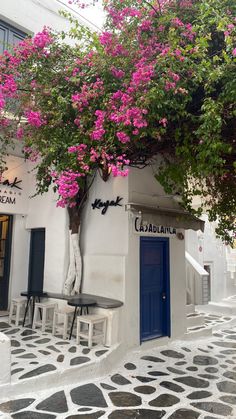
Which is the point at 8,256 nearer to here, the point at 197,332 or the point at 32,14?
the point at 197,332

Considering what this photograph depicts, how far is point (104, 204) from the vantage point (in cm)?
859

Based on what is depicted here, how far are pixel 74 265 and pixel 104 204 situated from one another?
1825mm

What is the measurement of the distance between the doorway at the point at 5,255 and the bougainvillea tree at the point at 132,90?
4.02 meters

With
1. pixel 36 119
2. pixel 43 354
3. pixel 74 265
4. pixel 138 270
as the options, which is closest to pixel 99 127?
pixel 36 119

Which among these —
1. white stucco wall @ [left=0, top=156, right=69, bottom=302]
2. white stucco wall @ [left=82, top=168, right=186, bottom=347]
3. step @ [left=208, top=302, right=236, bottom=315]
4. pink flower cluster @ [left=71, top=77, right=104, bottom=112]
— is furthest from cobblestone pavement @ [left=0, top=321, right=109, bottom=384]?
step @ [left=208, top=302, right=236, bottom=315]

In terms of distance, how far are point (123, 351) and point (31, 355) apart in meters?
2.07

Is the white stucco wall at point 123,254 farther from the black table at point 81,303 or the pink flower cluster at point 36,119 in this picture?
the pink flower cluster at point 36,119

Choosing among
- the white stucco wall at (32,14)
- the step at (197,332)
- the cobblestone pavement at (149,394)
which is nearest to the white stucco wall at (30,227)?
the cobblestone pavement at (149,394)

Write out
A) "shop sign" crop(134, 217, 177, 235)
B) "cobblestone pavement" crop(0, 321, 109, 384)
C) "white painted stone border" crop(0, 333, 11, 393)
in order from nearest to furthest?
"white painted stone border" crop(0, 333, 11, 393), "cobblestone pavement" crop(0, 321, 109, 384), "shop sign" crop(134, 217, 177, 235)

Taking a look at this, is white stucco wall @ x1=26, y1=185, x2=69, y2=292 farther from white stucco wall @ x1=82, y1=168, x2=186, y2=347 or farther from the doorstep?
the doorstep

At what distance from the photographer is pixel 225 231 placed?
9055 mm

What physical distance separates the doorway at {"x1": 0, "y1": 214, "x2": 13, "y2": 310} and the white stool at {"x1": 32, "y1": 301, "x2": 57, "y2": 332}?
6.26ft

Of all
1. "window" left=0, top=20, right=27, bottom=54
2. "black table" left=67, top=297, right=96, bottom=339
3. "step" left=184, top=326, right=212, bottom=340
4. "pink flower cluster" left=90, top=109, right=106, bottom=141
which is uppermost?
"window" left=0, top=20, right=27, bottom=54

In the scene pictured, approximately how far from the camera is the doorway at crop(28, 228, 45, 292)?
10.2m
